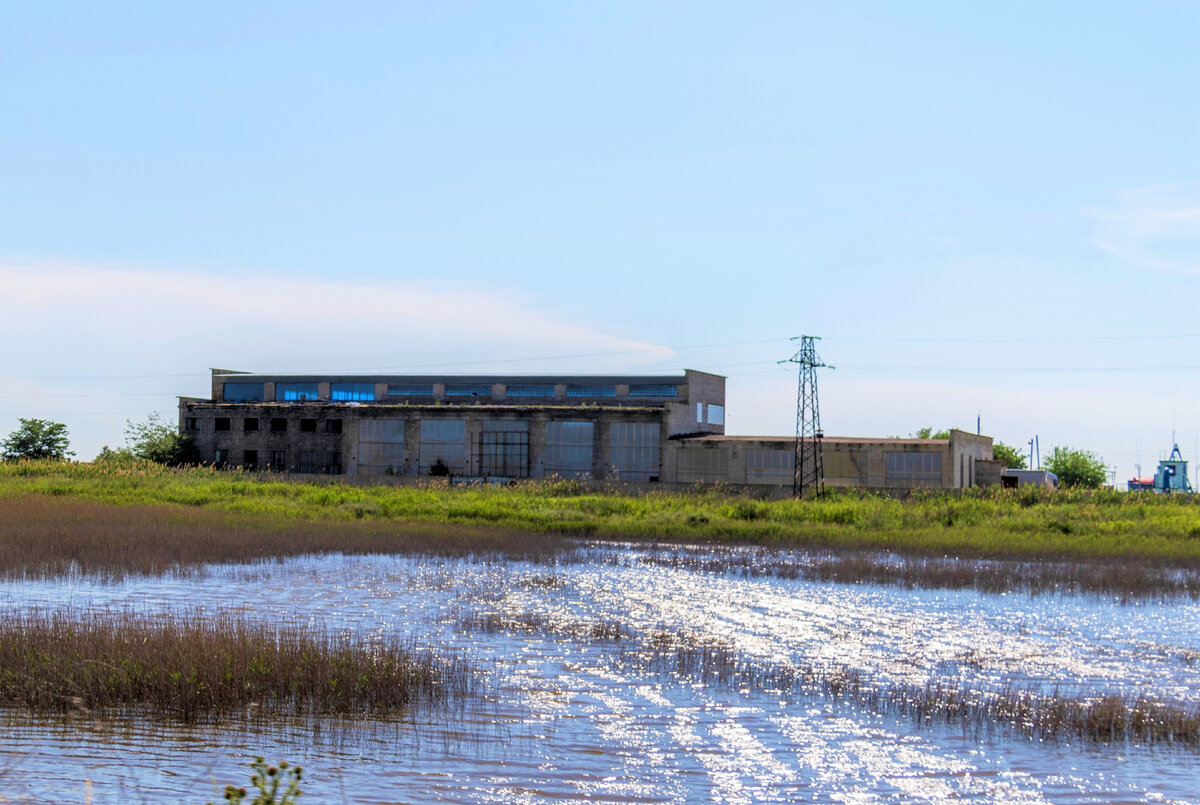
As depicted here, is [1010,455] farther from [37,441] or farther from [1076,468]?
[37,441]

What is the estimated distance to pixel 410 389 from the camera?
266 feet

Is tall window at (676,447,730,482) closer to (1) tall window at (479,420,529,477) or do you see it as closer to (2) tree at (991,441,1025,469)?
(1) tall window at (479,420,529,477)

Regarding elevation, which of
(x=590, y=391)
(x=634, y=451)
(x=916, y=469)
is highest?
(x=590, y=391)

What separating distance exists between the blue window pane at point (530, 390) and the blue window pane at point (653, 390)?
238 inches

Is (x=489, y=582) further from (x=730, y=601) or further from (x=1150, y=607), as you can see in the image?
(x=1150, y=607)

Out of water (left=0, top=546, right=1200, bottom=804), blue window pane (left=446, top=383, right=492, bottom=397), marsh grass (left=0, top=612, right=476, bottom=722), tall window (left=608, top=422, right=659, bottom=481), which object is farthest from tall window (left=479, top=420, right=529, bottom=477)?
marsh grass (left=0, top=612, right=476, bottom=722)

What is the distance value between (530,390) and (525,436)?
234 inches

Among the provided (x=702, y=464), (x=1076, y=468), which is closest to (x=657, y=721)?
(x=702, y=464)

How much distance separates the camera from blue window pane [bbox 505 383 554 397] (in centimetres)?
7844

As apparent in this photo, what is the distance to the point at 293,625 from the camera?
19078 mm

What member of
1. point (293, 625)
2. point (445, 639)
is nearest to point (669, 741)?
point (445, 639)

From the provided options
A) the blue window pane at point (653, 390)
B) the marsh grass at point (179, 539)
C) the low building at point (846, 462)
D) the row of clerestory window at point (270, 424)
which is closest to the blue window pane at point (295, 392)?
the row of clerestory window at point (270, 424)

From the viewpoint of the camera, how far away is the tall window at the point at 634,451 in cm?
7119

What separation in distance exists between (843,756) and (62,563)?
2182cm
